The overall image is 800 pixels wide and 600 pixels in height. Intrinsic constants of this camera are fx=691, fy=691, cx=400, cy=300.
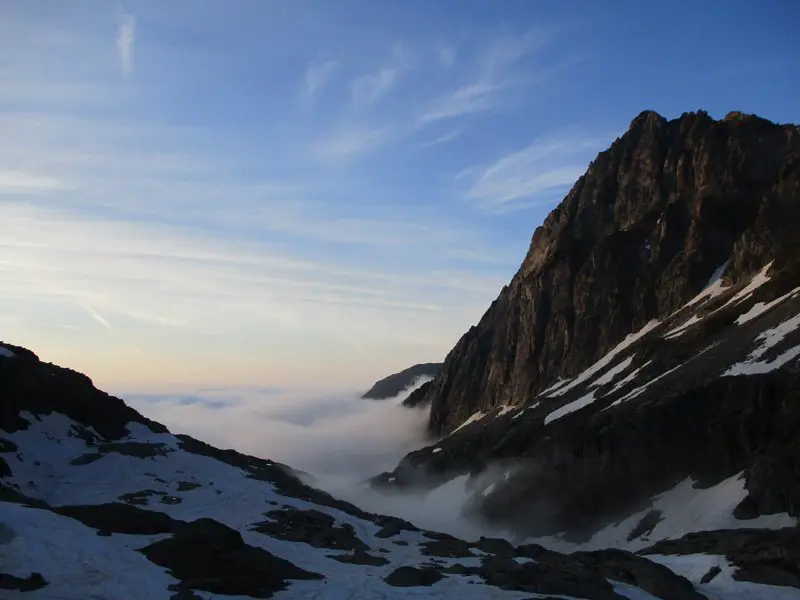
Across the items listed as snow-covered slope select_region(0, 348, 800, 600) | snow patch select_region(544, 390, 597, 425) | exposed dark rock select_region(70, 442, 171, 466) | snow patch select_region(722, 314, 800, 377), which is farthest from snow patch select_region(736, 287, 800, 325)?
exposed dark rock select_region(70, 442, 171, 466)

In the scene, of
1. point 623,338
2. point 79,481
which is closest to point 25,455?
point 79,481

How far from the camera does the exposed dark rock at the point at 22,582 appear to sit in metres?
25.0

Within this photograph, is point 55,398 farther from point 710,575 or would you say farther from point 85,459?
point 710,575

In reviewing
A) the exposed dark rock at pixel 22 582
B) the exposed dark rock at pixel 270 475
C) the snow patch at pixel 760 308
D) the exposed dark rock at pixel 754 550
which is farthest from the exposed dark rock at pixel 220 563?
the snow patch at pixel 760 308

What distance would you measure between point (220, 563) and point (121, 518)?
11624 mm

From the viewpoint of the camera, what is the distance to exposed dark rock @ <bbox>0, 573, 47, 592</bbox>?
24969 mm

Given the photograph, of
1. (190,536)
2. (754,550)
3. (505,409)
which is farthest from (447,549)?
(505,409)

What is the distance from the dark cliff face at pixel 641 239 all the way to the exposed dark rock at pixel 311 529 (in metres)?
67.1

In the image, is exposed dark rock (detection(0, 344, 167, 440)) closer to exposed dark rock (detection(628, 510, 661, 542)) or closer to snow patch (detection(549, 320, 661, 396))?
exposed dark rock (detection(628, 510, 661, 542))

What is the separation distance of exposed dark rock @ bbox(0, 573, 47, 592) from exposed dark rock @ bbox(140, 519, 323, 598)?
524 cm

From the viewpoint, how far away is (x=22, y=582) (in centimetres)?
2548

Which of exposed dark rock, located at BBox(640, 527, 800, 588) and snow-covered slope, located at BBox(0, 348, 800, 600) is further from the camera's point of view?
exposed dark rock, located at BBox(640, 527, 800, 588)

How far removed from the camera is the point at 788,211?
9831 centimetres

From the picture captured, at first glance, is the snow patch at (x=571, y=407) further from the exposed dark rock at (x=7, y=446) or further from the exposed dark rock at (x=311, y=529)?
the exposed dark rock at (x=7, y=446)
